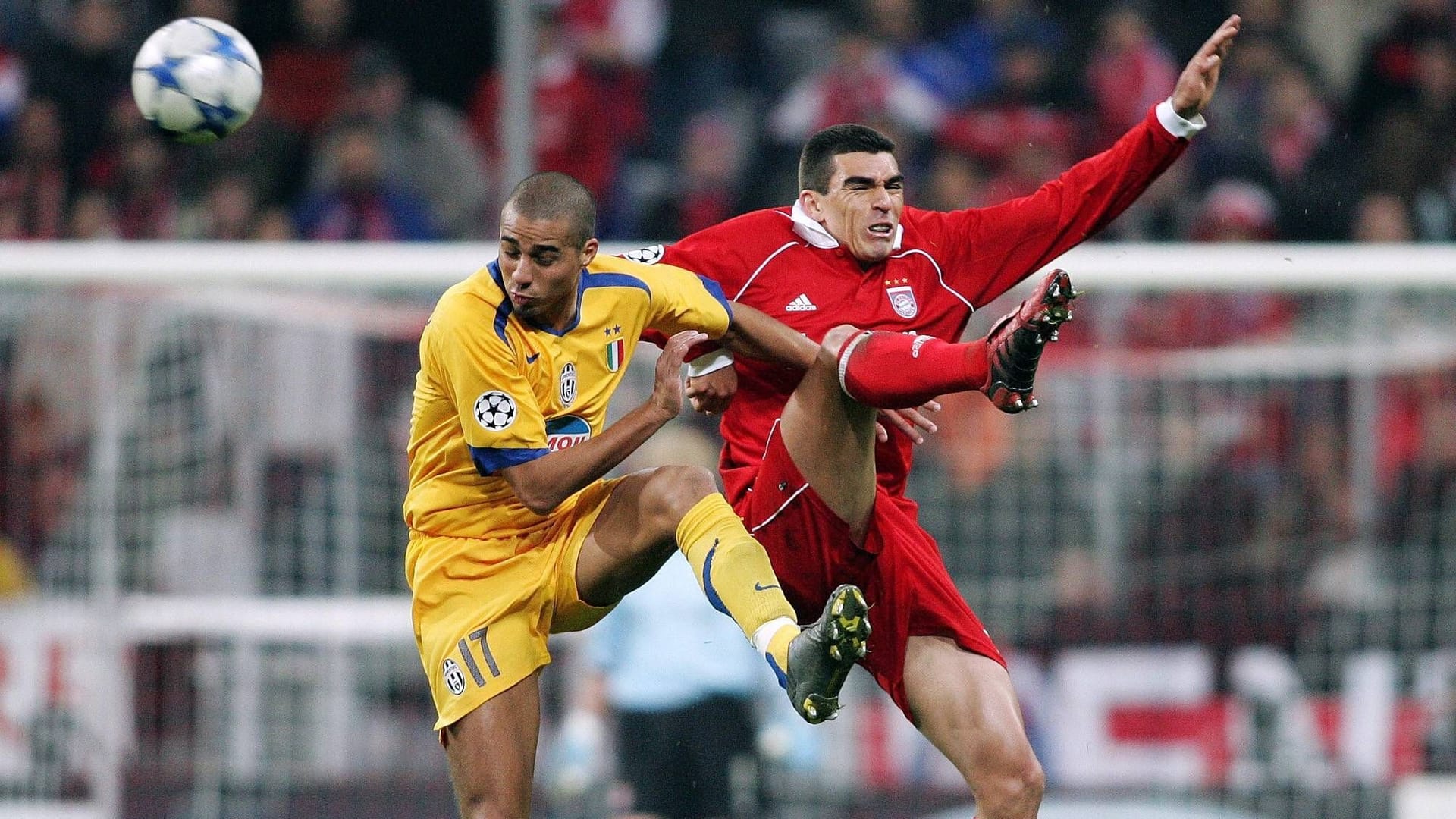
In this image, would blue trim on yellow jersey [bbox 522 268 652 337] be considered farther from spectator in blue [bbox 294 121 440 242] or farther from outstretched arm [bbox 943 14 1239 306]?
spectator in blue [bbox 294 121 440 242]

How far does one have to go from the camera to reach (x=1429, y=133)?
36.1 feet

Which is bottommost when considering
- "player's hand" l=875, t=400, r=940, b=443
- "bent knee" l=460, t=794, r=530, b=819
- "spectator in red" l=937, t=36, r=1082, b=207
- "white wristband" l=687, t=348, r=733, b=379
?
"bent knee" l=460, t=794, r=530, b=819

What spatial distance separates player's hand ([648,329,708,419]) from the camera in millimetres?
5160

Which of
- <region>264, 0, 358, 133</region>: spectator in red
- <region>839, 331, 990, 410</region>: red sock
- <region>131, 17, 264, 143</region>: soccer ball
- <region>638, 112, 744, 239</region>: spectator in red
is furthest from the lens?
<region>264, 0, 358, 133</region>: spectator in red

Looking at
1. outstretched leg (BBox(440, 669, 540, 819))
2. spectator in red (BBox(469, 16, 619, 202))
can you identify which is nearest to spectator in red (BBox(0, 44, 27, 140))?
spectator in red (BBox(469, 16, 619, 202))

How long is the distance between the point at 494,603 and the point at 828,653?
1088 millimetres

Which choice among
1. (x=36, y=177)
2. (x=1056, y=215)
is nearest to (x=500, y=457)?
(x=1056, y=215)

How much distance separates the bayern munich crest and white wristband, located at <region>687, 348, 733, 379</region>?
492 mm

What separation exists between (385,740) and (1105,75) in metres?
5.44

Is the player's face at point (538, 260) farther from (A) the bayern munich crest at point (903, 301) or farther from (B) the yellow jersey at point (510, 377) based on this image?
(A) the bayern munich crest at point (903, 301)

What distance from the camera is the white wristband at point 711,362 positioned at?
5.70 meters

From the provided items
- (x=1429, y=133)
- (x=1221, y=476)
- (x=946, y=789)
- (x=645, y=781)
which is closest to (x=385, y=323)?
(x=645, y=781)

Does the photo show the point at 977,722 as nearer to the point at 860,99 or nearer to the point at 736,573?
the point at 736,573

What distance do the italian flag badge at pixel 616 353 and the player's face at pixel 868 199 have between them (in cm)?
77
